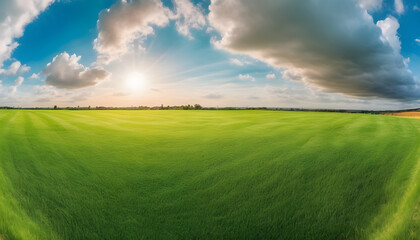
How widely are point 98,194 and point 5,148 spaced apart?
26.3 ft

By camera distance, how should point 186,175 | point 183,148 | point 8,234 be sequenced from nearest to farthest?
point 8,234 < point 186,175 < point 183,148

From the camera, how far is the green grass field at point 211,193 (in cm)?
467

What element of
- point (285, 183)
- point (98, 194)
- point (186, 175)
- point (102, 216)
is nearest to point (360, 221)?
point (285, 183)

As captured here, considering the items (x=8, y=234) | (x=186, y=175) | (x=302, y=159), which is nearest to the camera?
(x=8, y=234)

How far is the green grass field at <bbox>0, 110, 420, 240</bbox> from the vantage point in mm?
4668

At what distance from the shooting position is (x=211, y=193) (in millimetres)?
5875

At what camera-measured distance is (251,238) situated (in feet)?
14.7

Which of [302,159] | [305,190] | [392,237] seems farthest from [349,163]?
[392,237]

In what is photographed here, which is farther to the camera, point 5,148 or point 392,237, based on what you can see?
point 5,148

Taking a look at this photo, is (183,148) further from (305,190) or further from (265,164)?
(305,190)

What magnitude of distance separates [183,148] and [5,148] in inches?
339

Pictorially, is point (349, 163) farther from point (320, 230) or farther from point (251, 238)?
point (251, 238)

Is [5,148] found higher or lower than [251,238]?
higher

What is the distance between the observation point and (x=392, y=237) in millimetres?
4445
